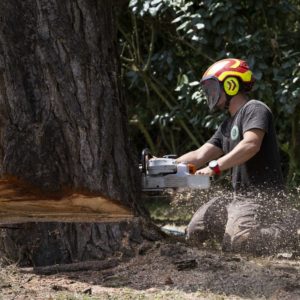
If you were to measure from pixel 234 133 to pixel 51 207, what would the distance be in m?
1.80

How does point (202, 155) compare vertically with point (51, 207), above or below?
above

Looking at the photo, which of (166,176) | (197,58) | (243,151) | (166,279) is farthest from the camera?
(197,58)

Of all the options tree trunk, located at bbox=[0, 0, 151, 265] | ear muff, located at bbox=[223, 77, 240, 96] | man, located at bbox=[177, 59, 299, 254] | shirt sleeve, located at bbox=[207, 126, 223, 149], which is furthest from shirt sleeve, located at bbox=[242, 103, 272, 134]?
tree trunk, located at bbox=[0, 0, 151, 265]

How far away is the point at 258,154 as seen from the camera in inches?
235

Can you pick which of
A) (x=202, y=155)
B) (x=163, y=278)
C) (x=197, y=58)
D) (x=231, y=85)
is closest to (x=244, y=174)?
(x=202, y=155)

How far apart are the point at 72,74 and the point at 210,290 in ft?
5.32

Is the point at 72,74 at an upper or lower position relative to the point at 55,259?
upper

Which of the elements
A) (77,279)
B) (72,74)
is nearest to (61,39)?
(72,74)

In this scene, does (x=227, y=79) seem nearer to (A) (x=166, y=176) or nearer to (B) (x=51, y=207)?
(A) (x=166, y=176)

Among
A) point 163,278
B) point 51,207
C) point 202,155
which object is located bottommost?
point 163,278

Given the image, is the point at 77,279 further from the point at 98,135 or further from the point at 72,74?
the point at 72,74

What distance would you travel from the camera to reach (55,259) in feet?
16.1

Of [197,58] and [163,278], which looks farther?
[197,58]

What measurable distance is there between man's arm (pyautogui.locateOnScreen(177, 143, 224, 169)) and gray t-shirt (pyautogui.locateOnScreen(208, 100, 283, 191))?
279mm
